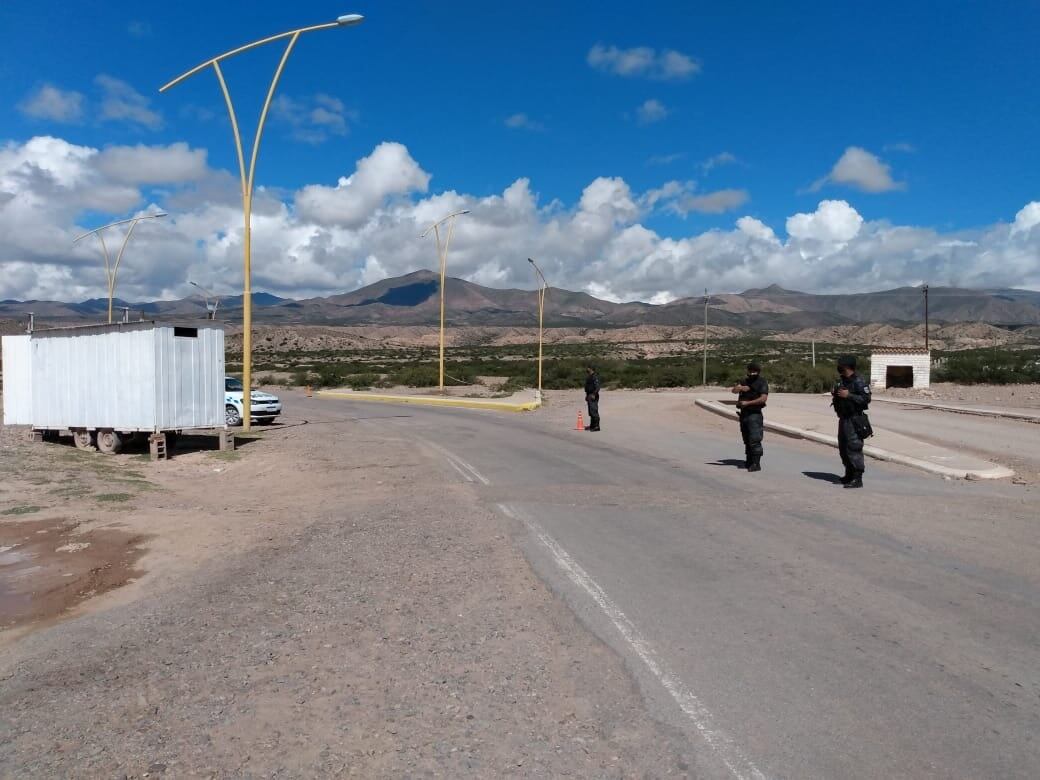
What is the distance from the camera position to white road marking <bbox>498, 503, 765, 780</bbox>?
3980 millimetres

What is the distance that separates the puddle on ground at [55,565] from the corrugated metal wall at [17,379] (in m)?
11.1

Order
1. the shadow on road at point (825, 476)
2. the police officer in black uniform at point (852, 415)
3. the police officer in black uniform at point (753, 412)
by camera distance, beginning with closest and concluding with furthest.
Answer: the police officer in black uniform at point (852, 415) < the shadow on road at point (825, 476) < the police officer in black uniform at point (753, 412)

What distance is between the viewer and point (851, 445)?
1227cm

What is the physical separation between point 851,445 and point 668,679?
27.2 ft

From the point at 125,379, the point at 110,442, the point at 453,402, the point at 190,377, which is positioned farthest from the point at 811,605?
the point at 453,402

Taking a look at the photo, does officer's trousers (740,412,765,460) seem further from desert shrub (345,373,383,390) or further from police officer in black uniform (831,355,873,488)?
desert shrub (345,373,383,390)

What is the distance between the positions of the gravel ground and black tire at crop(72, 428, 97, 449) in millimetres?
11370

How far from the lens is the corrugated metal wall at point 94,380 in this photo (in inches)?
667

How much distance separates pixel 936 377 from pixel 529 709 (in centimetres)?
5594

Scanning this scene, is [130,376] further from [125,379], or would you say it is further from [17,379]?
[17,379]

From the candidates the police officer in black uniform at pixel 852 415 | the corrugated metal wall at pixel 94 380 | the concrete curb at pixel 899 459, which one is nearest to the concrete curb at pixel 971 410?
the concrete curb at pixel 899 459


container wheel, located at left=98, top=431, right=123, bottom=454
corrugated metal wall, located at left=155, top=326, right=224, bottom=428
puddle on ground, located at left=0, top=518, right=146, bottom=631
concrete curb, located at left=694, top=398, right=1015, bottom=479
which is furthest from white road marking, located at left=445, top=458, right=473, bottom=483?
concrete curb, located at left=694, top=398, right=1015, bottom=479

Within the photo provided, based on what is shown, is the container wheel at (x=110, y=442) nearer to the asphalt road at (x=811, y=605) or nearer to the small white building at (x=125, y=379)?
the small white building at (x=125, y=379)

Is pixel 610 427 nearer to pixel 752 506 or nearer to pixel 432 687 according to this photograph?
pixel 752 506
